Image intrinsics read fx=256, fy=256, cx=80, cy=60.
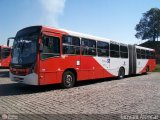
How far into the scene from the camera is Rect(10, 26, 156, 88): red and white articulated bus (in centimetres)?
1197

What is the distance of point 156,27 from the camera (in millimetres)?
85562

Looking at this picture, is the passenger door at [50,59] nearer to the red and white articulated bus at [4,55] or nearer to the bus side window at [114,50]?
the bus side window at [114,50]

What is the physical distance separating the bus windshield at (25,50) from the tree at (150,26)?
77.8 metres

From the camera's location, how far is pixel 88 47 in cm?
1565

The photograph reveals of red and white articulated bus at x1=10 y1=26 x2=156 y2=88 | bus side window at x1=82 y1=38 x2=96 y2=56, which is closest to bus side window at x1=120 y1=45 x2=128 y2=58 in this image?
red and white articulated bus at x1=10 y1=26 x2=156 y2=88

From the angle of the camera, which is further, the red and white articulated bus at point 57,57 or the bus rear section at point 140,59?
the bus rear section at point 140,59

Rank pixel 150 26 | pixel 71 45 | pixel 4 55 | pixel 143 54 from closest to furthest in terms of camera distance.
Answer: pixel 71 45
pixel 143 54
pixel 4 55
pixel 150 26

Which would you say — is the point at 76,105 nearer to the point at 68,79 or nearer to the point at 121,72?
the point at 68,79

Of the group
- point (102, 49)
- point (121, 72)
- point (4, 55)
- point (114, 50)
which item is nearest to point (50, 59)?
point (102, 49)

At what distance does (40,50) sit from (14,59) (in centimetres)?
194

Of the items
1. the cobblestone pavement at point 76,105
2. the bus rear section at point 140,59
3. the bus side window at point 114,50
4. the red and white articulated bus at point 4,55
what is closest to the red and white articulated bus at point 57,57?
the bus side window at point 114,50

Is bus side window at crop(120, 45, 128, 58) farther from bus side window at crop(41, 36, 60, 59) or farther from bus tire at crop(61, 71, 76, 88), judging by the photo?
bus side window at crop(41, 36, 60, 59)

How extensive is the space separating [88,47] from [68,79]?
9.35 feet

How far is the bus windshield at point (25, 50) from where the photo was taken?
1202 centimetres
